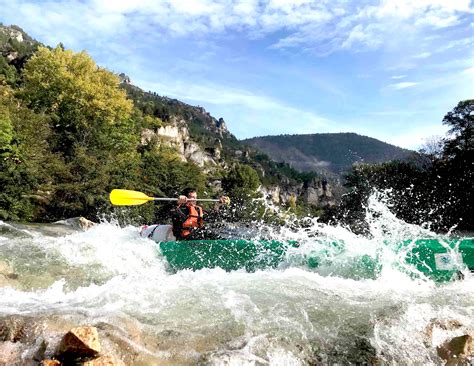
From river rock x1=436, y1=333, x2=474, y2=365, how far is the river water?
0.27 feet

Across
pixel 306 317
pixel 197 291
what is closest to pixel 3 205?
pixel 197 291

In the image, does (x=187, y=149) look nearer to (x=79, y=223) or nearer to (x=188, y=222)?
(x=79, y=223)

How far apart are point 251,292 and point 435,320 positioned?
2000mm

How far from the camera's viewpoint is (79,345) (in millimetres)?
3297

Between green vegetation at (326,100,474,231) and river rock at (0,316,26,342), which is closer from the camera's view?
river rock at (0,316,26,342)

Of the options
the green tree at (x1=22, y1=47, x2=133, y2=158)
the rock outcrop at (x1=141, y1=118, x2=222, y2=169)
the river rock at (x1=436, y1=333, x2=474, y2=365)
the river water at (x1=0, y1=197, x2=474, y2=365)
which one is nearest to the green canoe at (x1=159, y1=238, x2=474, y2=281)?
the river water at (x1=0, y1=197, x2=474, y2=365)

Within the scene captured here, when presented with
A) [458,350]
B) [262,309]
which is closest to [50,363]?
[262,309]

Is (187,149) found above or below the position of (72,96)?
below

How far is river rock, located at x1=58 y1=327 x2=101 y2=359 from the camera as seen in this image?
3.30 m

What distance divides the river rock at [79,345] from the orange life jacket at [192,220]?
218 inches

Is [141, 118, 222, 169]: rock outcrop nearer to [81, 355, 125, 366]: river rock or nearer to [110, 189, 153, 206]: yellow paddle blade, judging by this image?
[110, 189, 153, 206]: yellow paddle blade

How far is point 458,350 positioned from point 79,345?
298cm

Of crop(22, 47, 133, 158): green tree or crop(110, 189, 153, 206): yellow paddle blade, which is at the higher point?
crop(22, 47, 133, 158): green tree

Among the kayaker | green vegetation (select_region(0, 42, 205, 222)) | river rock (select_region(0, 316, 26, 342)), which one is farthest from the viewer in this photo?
green vegetation (select_region(0, 42, 205, 222))
